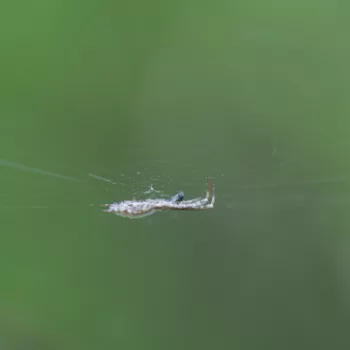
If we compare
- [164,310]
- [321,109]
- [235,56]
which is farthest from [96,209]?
[321,109]

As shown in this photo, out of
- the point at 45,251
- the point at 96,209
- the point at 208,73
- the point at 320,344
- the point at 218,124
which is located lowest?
the point at 320,344

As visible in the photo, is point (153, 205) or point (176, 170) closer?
point (153, 205)

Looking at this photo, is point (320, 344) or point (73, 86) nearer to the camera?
point (73, 86)

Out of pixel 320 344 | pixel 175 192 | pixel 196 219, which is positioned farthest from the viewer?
pixel 320 344

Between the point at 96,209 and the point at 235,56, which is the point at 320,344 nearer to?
the point at 96,209

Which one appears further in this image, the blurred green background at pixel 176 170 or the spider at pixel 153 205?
the blurred green background at pixel 176 170

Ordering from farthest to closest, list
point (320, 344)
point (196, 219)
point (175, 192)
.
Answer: point (320, 344) < point (196, 219) < point (175, 192)

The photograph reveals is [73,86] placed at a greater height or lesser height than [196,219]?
greater
